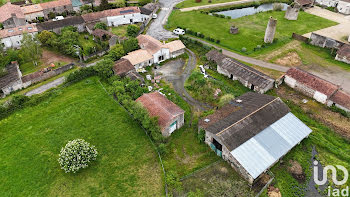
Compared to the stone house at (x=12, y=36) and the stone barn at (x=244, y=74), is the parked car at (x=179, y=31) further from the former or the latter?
the stone house at (x=12, y=36)

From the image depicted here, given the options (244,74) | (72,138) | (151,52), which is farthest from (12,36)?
(244,74)

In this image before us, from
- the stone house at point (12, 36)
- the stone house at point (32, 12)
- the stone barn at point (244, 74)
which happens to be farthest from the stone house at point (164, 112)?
the stone house at point (32, 12)

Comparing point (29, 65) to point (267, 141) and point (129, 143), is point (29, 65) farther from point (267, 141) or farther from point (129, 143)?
point (267, 141)

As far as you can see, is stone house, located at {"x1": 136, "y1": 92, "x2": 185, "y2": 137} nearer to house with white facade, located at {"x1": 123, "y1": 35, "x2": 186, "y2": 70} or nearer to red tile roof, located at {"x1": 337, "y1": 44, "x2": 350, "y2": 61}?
house with white facade, located at {"x1": 123, "y1": 35, "x2": 186, "y2": 70}

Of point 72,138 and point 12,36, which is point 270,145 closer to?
point 72,138

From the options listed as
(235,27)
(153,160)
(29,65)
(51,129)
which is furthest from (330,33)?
(29,65)

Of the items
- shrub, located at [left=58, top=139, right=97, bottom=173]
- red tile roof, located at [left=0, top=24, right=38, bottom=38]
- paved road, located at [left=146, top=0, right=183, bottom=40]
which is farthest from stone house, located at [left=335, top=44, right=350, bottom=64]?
red tile roof, located at [left=0, top=24, right=38, bottom=38]
